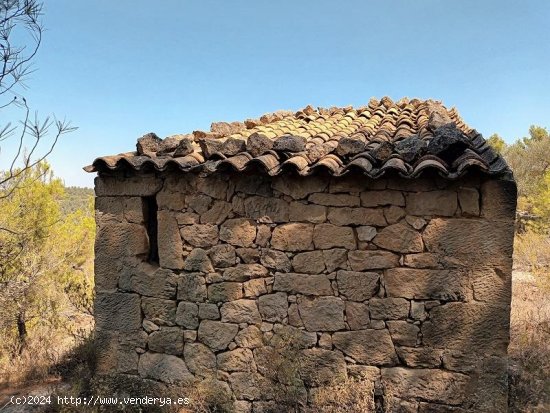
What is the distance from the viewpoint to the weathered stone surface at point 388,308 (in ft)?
11.5

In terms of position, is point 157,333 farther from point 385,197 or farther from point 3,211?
point 3,211

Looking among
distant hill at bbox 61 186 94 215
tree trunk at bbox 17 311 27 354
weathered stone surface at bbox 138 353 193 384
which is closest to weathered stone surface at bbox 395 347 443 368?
weathered stone surface at bbox 138 353 193 384

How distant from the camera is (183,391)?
4.07 meters

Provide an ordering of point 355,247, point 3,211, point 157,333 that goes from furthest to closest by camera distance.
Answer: point 3,211, point 157,333, point 355,247

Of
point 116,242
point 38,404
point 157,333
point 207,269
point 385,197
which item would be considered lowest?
point 38,404

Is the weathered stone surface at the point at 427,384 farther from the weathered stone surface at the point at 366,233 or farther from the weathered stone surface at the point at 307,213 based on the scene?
the weathered stone surface at the point at 307,213

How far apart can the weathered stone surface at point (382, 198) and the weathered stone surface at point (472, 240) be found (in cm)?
33

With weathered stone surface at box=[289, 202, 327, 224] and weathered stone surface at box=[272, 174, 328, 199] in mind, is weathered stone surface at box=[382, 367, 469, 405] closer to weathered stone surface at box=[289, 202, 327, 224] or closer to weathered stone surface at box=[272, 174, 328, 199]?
weathered stone surface at box=[289, 202, 327, 224]

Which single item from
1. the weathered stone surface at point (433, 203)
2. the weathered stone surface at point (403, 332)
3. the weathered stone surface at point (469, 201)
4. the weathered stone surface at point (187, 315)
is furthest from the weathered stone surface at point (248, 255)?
the weathered stone surface at point (469, 201)

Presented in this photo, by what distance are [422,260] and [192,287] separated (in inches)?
87.2

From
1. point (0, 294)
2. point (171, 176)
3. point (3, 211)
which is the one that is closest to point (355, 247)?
point (171, 176)

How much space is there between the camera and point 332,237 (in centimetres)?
368

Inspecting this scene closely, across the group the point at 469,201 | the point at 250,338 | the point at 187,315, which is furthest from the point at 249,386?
the point at 469,201

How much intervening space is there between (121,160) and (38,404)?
9.09ft
